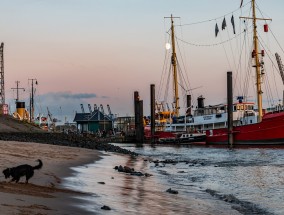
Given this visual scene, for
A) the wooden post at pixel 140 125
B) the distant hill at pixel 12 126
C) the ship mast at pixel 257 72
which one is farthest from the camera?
the wooden post at pixel 140 125

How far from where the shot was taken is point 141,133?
247ft

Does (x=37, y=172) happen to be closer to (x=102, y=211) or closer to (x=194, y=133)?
(x=102, y=211)

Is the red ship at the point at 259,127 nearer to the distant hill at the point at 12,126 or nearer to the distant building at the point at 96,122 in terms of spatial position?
the distant hill at the point at 12,126

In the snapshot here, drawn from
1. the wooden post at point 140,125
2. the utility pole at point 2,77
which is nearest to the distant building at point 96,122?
the wooden post at point 140,125

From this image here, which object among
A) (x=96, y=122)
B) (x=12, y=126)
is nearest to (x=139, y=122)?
(x=12, y=126)

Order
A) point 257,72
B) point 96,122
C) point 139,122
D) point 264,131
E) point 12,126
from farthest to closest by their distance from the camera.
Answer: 1. point 96,122
2. point 139,122
3. point 257,72
4. point 264,131
5. point 12,126

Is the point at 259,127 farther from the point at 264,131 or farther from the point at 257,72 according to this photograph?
the point at 257,72

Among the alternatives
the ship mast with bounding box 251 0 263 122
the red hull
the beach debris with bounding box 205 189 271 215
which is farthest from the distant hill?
the beach debris with bounding box 205 189 271 215

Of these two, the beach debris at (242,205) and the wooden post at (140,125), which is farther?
the wooden post at (140,125)

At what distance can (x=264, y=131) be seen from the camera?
53.8 meters

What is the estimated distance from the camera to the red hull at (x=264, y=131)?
5231cm

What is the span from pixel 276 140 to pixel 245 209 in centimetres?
4355

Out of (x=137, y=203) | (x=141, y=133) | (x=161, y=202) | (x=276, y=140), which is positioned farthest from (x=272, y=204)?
(x=141, y=133)

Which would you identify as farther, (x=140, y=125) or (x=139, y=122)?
(x=140, y=125)
